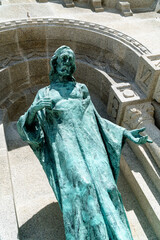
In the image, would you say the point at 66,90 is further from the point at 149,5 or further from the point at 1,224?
the point at 149,5

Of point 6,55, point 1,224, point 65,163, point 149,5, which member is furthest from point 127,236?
point 149,5

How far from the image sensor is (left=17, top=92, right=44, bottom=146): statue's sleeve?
13.3 feet

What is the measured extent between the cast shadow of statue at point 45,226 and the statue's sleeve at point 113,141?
1.49m

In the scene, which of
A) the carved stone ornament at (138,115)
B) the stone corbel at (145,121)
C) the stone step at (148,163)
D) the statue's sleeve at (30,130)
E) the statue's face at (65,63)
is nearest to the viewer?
the statue's sleeve at (30,130)

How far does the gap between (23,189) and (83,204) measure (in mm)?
2195

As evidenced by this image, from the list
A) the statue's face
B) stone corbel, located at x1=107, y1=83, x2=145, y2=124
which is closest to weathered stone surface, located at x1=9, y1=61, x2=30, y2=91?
stone corbel, located at x1=107, y1=83, x2=145, y2=124

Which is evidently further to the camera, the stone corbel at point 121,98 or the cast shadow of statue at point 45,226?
the stone corbel at point 121,98

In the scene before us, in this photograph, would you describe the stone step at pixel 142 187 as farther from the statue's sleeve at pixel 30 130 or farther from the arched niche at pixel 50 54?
the statue's sleeve at pixel 30 130

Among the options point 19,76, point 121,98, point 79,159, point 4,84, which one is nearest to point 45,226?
point 79,159

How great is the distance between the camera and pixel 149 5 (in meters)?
8.59

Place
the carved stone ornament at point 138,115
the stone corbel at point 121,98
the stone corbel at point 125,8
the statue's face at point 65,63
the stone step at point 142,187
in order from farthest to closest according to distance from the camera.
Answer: the stone corbel at point 125,8 < the stone corbel at point 121,98 < the carved stone ornament at point 138,115 < the stone step at point 142,187 < the statue's face at point 65,63

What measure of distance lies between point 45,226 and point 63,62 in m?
2.94

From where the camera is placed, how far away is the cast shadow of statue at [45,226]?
4.64 meters

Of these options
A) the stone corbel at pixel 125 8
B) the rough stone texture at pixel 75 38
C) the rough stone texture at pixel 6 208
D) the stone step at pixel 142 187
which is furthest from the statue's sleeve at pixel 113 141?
the stone corbel at pixel 125 8
